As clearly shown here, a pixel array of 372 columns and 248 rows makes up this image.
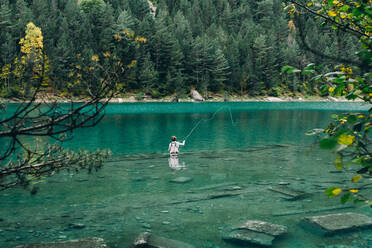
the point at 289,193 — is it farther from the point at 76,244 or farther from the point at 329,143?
the point at 329,143

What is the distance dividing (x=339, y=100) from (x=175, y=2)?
→ 110422 mm

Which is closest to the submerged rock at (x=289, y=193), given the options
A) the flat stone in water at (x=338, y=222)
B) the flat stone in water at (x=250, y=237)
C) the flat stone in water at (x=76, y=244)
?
the flat stone in water at (x=338, y=222)

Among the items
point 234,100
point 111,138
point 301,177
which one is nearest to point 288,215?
point 301,177

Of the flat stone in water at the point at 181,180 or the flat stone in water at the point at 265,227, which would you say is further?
the flat stone in water at the point at 181,180

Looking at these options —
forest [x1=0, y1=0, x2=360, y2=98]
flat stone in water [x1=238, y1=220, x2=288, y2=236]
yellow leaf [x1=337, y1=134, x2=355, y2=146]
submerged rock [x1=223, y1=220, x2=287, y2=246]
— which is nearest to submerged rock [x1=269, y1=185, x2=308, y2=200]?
flat stone in water [x1=238, y1=220, x2=288, y2=236]

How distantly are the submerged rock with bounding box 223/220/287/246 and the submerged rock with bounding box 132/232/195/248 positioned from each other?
1.47 m

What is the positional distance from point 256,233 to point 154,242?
307 cm

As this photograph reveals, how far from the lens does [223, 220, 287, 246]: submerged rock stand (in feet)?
31.0

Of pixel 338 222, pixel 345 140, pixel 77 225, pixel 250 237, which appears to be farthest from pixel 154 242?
pixel 345 140

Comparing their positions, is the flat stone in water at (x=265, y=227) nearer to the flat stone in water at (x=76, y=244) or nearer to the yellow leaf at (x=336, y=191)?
the flat stone in water at (x=76, y=244)

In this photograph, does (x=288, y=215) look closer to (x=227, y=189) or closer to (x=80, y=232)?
(x=227, y=189)

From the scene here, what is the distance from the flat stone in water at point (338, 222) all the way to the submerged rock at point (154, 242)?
166 inches

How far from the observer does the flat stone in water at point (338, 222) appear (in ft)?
33.3

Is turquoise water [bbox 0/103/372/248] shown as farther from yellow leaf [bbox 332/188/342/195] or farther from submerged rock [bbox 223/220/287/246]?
yellow leaf [bbox 332/188/342/195]
